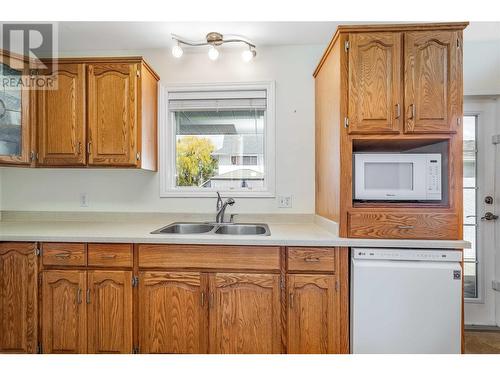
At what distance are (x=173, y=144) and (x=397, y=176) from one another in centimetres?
180

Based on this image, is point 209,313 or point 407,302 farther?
point 209,313

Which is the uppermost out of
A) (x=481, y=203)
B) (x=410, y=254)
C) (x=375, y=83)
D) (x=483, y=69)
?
(x=483, y=69)

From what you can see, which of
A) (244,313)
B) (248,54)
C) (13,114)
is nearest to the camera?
(244,313)

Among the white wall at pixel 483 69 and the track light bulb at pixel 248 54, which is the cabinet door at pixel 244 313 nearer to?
the track light bulb at pixel 248 54

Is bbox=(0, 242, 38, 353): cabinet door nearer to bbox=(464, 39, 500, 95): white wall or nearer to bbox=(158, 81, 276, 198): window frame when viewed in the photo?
bbox=(158, 81, 276, 198): window frame

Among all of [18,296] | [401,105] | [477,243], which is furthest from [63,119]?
[477,243]

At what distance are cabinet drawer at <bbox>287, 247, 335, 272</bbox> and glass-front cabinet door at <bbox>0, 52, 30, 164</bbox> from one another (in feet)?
6.84

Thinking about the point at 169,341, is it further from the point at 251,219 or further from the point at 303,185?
the point at 303,185

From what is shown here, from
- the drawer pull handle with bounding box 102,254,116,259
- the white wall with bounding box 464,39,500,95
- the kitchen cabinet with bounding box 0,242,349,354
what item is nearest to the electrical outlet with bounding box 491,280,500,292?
the white wall with bounding box 464,39,500,95

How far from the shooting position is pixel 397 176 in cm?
168

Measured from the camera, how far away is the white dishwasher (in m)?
1.50

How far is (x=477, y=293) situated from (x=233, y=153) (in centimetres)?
247

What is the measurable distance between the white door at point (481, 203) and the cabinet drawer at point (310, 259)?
1614 mm

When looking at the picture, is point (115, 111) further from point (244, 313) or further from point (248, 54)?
point (244, 313)
